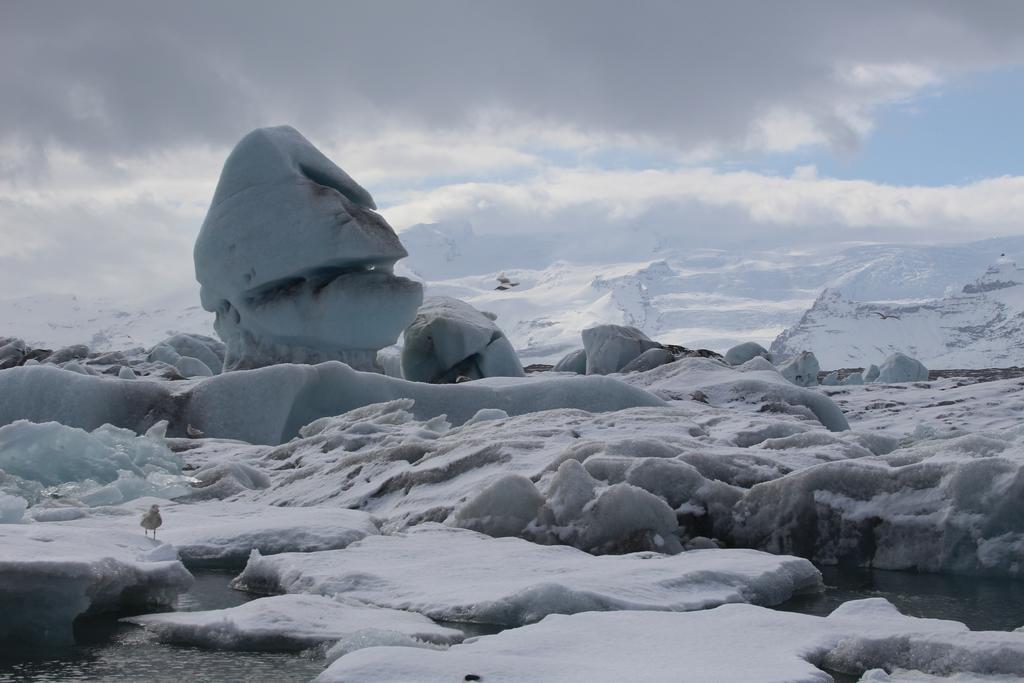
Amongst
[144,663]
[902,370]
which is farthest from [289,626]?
[902,370]

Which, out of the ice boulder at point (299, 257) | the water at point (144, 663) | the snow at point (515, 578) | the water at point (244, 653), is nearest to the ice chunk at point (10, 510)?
the water at point (244, 653)

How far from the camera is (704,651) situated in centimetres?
451

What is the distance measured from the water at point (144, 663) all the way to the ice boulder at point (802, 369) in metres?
27.6

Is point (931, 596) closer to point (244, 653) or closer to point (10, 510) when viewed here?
point (244, 653)

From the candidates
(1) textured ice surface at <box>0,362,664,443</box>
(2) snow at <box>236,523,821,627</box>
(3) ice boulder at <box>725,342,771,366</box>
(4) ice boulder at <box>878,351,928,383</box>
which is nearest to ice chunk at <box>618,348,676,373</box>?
(3) ice boulder at <box>725,342,771,366</box>

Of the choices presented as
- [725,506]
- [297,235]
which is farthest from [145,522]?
[297,235]

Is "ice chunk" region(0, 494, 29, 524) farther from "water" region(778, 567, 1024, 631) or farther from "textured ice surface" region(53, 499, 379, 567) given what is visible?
"water" region(778, 567, 1024, 631)

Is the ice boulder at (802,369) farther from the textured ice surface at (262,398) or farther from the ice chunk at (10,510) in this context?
the ice chunk at (10,510)

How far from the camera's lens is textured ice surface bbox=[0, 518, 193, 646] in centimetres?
513

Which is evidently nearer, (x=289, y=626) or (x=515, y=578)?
(x=289, y=626)

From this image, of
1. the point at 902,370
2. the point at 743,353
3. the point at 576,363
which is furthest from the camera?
the point at 902,370

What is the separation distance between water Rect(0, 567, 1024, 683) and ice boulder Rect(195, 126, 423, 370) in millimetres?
11583

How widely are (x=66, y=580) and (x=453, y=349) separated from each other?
1516cm

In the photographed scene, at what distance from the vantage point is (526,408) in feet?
48.6
